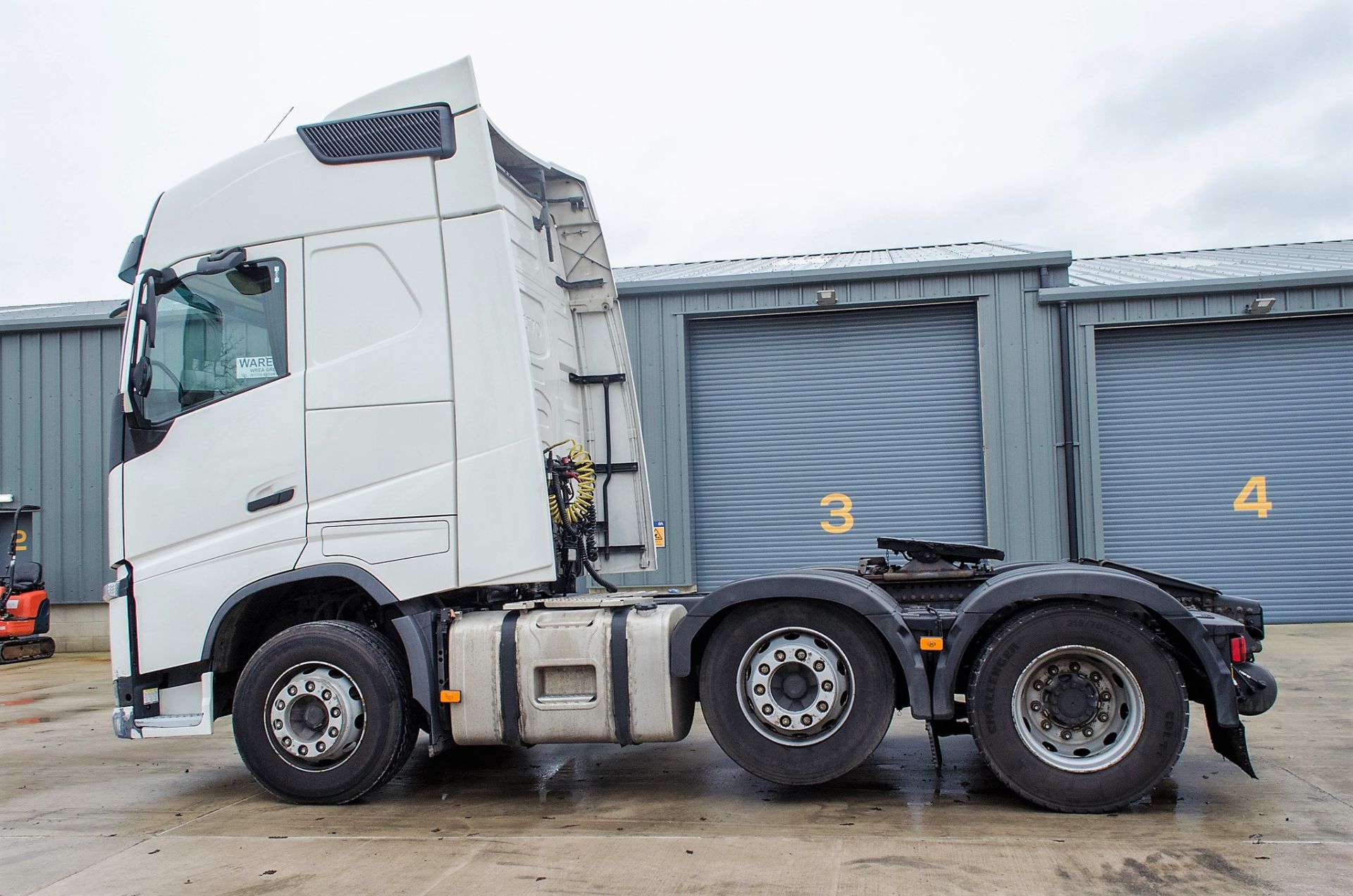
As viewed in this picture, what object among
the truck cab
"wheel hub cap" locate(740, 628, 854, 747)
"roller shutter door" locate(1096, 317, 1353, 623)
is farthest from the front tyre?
"roller shutter door" locate(1096, 317, 1353, 623)

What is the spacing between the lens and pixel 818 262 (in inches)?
607

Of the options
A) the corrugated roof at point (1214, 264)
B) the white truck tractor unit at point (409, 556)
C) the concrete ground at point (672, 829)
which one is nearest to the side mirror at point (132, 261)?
the white truck tractor unit at point (409, 556)

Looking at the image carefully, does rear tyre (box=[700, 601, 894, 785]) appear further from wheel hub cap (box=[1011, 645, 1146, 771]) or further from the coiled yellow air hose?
the coiled yellow air hose

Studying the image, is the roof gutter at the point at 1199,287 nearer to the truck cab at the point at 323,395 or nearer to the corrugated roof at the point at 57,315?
the truck cab at the point at 323,395

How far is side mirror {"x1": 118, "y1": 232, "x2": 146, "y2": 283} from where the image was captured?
5.99 meters

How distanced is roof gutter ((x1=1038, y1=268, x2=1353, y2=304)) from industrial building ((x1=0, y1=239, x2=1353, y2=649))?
0.03m

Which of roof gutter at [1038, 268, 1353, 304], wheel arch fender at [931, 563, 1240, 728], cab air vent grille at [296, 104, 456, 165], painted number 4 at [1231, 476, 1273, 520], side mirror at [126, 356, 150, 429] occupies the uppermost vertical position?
roof gutter at [1038, 268, 1353, 304]

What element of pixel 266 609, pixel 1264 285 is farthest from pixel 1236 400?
pixel 266 609

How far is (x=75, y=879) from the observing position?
14.8 feet

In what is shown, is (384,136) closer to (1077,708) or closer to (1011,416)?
(1077,708)

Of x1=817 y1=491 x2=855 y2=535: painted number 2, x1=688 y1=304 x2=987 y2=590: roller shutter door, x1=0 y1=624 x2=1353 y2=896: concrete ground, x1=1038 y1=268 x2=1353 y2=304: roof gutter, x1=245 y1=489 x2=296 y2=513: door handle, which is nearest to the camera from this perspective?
x1=0 y1=624 x2=1353 y2=896: concrete ground

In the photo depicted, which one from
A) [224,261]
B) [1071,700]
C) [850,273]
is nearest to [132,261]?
[224,261]

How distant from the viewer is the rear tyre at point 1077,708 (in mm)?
4832

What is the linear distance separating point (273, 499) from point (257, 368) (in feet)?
2.52
